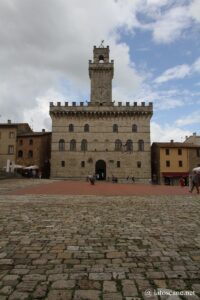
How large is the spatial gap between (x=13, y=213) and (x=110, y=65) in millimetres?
51135

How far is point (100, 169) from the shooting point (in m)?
53.9

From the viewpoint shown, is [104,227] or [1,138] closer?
[104,227]

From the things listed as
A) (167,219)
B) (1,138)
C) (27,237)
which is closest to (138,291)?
(27,237)

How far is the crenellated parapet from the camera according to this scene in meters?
53.1

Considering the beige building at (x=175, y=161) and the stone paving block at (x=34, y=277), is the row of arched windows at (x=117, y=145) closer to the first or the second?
the beige building at (x=175, y=161)

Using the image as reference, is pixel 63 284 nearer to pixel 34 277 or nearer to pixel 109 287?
pixel 34 277

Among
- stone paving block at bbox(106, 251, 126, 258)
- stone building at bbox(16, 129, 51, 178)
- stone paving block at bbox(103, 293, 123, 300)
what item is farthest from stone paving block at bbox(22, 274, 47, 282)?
stone building at bbox(16, 129, 51, 178)

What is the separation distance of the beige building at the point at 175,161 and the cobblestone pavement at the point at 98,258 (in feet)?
150

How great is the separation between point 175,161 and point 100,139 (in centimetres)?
1455

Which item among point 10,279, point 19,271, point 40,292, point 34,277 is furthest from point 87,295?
point 19,271

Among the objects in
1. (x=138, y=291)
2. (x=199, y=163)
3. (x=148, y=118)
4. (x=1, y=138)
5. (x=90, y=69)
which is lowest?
(x=138, y=291)

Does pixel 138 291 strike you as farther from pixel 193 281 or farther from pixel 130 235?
pixel 130 235

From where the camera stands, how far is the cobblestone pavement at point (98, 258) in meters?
3.38

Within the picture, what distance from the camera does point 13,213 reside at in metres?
8.91
